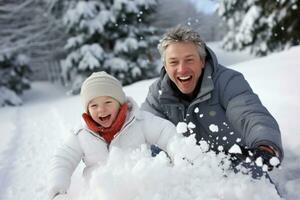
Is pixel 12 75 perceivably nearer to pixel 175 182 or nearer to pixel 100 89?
pixel 100 89

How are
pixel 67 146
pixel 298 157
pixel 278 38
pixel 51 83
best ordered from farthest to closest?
pixel 51 83 → pixel 278 38 → pixel 298 157 → pixel 67 146

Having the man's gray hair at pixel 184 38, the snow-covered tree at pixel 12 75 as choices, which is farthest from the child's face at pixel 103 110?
the snow-covered tree at pixel 12 75

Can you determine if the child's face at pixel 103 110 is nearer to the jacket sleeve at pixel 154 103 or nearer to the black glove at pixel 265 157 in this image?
the jacket sleeve at pixel 154 103

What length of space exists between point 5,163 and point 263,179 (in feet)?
11.1

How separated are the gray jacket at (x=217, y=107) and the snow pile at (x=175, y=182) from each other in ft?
0.89

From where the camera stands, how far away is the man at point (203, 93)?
2754 mm

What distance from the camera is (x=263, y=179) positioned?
2.34 metres

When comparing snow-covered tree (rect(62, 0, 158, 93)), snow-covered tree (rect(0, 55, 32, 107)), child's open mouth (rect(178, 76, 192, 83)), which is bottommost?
snow-covered tree (rect(0, 55, 32, 107))

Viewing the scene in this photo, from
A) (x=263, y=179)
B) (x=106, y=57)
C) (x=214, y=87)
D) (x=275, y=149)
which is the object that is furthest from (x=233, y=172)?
(x=106, y=57)

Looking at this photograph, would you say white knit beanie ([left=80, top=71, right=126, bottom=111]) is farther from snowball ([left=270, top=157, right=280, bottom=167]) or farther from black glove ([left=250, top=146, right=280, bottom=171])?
snowball ([left=270, top=157, right=280, bottom=167])

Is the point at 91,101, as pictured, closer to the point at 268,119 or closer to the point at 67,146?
the point at 67,146

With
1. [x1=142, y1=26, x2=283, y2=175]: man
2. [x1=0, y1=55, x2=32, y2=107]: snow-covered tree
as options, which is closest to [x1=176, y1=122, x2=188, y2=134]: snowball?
[x1=142, y1=26, x2=283, y2=175]: man

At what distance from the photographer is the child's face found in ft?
9.59

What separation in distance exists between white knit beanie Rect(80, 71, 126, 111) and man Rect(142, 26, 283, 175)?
0.35 metres
